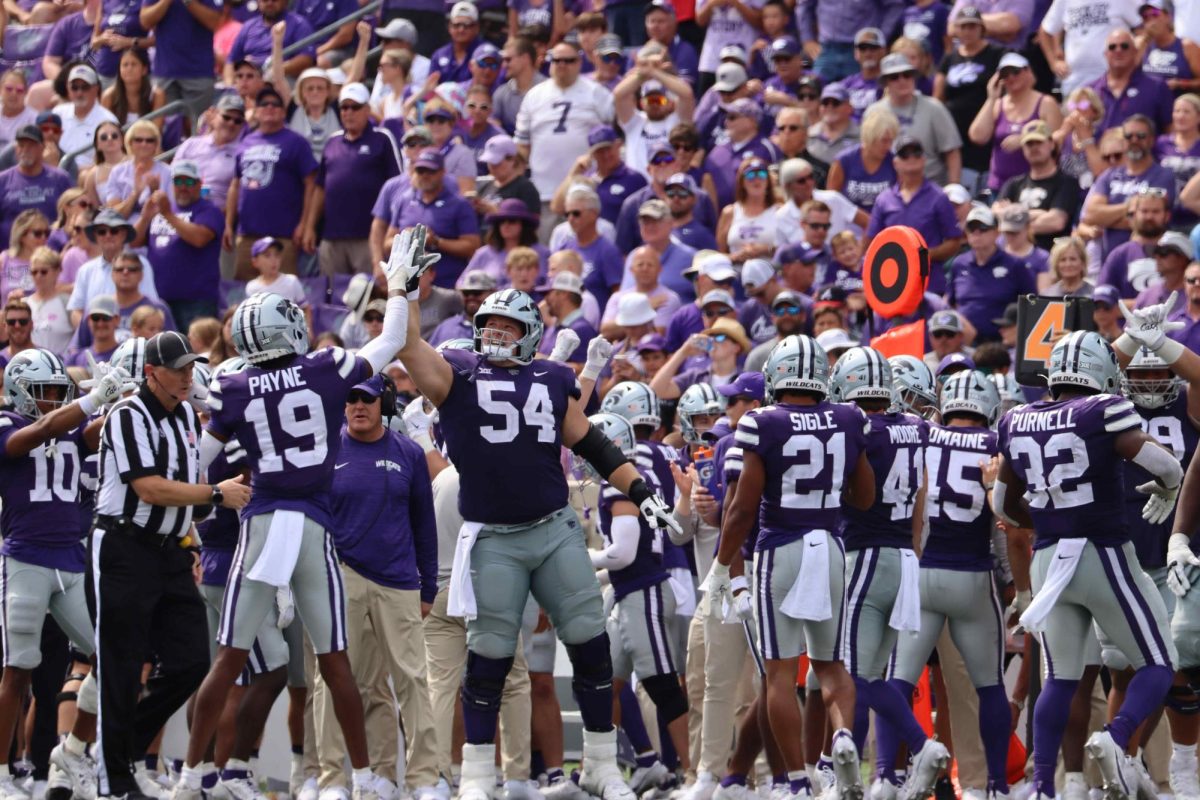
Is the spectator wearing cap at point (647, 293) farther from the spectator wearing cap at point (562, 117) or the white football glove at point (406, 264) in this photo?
the white football glove at point (406, 264)

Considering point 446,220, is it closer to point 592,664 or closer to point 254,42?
point 254,42

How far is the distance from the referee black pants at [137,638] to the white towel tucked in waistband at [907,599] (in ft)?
11.1

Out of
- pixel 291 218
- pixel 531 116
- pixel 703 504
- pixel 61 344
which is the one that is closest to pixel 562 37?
pixel 531 116

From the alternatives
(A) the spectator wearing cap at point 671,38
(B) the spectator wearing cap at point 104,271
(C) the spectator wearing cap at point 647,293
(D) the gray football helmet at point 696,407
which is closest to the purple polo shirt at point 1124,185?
(C) the spectator wearing cap at point 647,293

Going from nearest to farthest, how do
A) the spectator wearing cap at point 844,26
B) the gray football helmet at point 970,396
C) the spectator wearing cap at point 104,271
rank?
the gray football helmet at point 970,396, the spectator wearing cap at point 104,271, the spectator wearing cap at point 844,26

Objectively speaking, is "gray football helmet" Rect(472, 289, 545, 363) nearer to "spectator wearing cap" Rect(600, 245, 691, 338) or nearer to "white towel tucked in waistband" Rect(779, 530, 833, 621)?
"white towel tucked in waistband" Rect(779, 530, 833, 621)

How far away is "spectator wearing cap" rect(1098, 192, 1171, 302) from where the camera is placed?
43.2 feet

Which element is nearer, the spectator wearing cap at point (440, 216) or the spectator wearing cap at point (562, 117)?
the spectator wearing cap at point (440, 216)

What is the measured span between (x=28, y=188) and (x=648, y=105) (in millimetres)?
5520

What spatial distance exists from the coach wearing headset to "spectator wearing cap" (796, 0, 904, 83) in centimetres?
797

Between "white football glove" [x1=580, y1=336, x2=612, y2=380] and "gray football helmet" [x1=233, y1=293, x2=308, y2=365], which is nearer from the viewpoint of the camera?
"gray football helmet" [x1=233, y1=293, x2=308, y2=365]

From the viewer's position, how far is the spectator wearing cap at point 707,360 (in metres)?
13.0

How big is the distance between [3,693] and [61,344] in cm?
613

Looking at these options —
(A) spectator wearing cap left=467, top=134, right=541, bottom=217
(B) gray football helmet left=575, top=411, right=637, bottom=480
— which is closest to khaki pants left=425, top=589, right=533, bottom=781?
(B) gray football helmet left=575, top=411, right=637, bottom=480
